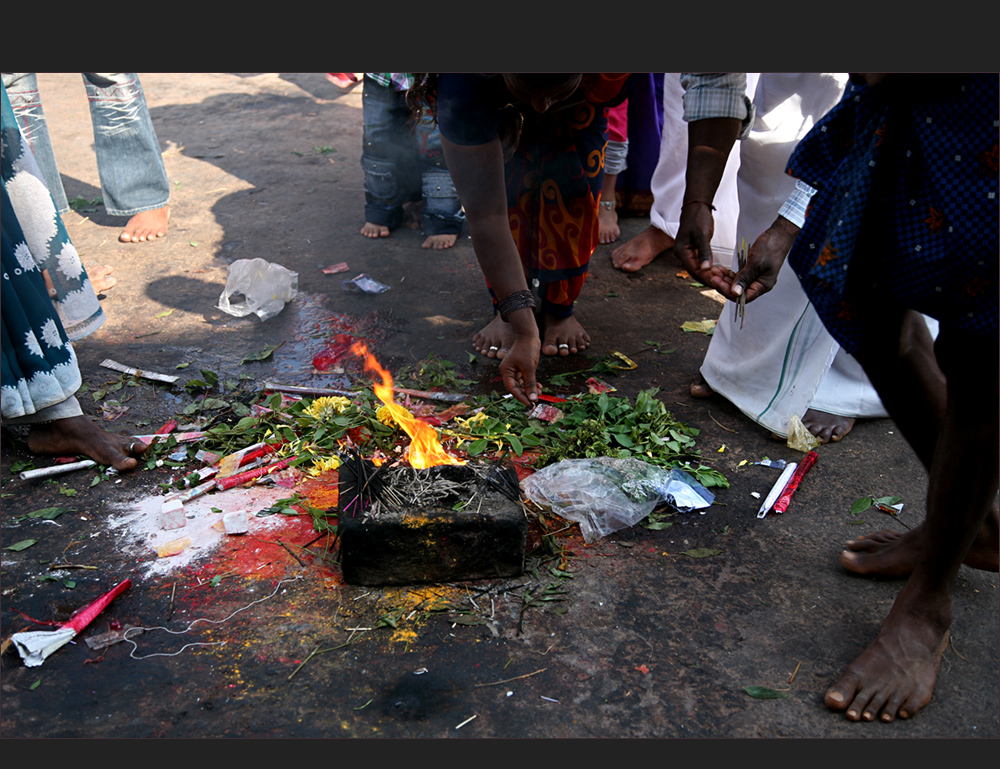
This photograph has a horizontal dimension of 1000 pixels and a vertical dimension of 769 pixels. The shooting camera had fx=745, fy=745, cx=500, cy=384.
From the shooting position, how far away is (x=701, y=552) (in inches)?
111

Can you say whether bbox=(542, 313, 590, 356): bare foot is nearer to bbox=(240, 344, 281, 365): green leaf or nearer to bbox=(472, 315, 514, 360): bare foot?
bbox=(472, 315, 514, 360): bare foot

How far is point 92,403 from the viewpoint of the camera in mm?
3742

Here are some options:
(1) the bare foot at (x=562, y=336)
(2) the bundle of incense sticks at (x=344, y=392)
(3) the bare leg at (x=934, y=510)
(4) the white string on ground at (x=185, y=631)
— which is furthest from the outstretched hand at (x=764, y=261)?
(4) the white string on ground at (x=185, y=631)

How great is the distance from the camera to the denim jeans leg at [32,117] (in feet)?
16.2

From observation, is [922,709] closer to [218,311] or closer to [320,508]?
[320,508]

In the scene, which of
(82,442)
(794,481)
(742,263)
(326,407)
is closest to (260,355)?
(326,407)

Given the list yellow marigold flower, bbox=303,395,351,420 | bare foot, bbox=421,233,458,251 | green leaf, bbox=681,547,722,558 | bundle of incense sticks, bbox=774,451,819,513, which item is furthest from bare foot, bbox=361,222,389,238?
green leaf, bbox=681,547,722,558

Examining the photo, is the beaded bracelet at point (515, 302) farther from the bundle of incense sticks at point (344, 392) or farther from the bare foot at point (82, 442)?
the bare foot at point (82, 442)

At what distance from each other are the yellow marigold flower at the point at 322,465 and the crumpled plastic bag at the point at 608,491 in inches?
33.1

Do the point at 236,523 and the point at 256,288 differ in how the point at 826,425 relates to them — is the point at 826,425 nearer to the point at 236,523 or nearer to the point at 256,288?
the point at 236,523

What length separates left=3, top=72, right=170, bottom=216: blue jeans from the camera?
199 inches

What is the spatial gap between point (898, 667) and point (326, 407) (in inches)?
99.2

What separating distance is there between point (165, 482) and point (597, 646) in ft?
6.39

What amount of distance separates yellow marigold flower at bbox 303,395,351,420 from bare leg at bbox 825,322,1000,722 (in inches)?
89.1
